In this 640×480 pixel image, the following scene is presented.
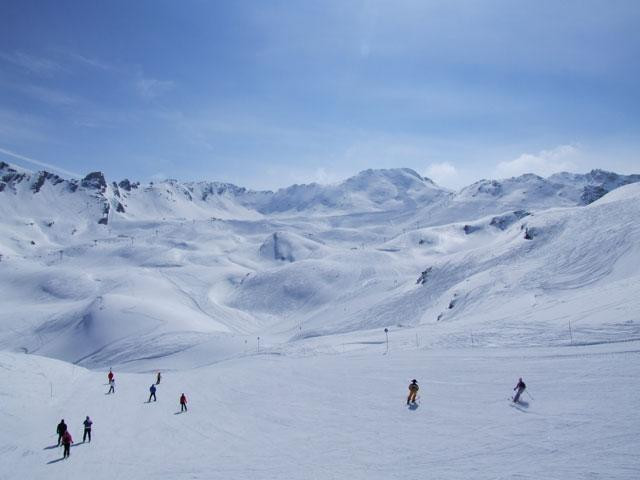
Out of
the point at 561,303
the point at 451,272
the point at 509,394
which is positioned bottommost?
the point at 509,394

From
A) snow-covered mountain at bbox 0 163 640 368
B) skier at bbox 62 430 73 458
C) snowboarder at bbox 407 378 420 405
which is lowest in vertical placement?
skier at bbox 62 430 73 458

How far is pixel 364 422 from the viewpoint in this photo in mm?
19922

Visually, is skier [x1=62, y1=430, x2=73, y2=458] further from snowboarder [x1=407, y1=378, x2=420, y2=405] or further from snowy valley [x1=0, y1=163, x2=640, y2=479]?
snowboarder [x1=407, y1=378, x2=420, y2=405]

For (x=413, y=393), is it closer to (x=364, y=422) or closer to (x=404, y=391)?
(x=404, y=391)

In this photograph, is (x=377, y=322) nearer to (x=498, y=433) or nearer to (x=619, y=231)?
(x=619, y=231)

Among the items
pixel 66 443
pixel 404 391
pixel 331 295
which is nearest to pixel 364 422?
pixel 404 391

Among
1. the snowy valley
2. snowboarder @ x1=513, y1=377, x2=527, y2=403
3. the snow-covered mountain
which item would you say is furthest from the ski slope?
the snow-covered mountain

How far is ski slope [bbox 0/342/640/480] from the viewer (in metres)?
15.0

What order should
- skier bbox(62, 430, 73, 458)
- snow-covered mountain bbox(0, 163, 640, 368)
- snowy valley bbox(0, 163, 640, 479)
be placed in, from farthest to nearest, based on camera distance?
snow-covered mountain bbox(0, 163, 640, 368) < skier bbox(62, 430, 73, 458) < snowy valley bbox(0, 163, 640, 479)

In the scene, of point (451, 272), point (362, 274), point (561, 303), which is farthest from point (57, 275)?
point (561, 303)

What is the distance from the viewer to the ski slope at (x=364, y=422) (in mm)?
14992

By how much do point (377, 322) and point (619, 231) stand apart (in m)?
35.8

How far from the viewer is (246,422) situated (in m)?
22.4

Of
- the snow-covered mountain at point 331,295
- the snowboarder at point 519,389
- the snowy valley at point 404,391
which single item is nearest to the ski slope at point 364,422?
the snowy valley at point 404,391
